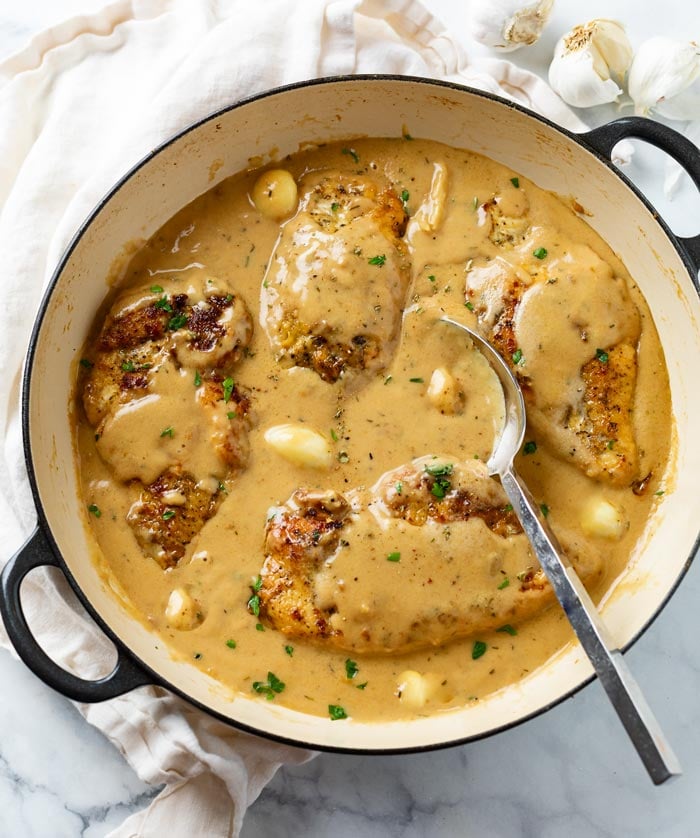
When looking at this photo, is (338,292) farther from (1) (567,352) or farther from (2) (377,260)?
(1) (567,352)

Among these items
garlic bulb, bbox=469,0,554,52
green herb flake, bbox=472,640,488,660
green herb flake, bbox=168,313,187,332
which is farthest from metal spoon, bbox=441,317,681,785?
garlic bulb, bbox=469,0,554,52

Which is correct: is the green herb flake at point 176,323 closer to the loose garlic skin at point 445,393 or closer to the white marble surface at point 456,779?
the loose garlic skin at point 445,393

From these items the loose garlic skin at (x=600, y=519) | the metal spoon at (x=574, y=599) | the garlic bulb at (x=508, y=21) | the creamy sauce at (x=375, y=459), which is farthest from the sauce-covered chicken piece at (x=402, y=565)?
the garlic bulb at (x=508, y=21)

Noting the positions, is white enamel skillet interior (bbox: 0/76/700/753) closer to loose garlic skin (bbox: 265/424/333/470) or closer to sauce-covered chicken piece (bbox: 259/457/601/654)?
sauce-covered chicken piece (bbox: 259/457/601/654)

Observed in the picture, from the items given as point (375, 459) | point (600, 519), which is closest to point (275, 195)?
point (375, 459)

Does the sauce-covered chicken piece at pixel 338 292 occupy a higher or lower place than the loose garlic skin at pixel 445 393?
higher

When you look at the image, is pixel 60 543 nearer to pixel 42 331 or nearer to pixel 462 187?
pixel 42 331
